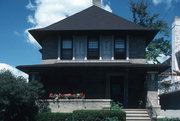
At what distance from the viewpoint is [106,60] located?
1870cm

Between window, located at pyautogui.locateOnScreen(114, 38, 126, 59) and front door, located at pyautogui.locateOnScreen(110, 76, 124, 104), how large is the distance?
150 centimetres

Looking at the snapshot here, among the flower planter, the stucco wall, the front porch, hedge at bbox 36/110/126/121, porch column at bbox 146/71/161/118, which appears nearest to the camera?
hedge at bbox 36/110/126/121

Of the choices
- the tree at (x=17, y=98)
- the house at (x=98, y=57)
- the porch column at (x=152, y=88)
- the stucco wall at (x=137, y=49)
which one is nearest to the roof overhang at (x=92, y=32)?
the house at (x=98, y=57)

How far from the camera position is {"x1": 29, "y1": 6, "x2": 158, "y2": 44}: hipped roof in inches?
729

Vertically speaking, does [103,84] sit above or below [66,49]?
below

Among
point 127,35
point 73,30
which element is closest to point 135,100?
point 127,35

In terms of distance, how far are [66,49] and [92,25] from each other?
253 centimetres

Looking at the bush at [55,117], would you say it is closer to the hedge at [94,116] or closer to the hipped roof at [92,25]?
the hedge at [94,116]

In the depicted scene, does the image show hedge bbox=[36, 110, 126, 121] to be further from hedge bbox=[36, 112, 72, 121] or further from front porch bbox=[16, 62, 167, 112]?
front porch bbox=[16, 62, 167, 112]

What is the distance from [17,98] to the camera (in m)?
13.7

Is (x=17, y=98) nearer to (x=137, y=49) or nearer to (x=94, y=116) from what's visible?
(x=94, y=116)

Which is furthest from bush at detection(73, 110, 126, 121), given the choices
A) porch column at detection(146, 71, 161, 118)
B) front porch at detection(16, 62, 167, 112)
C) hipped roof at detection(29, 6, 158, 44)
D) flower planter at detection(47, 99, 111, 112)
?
hipped roof at detection(29, 6, 158, 44)

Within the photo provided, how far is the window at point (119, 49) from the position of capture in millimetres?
18906

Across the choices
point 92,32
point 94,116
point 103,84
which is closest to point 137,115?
point 94,116
